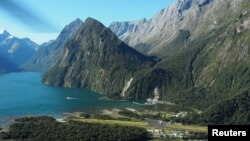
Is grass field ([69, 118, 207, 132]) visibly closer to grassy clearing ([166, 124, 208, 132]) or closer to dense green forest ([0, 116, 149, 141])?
grassy clearing ([166, 124, 208, 132])

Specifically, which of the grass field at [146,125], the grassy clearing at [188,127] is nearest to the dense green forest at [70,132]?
the grass field at [146,125]

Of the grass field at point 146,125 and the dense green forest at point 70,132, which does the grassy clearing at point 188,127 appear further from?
the dense green forest at point 70,132

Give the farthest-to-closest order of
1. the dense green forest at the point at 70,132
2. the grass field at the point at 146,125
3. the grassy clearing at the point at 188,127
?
the grass field at the point at 146,125
the grassy clearing at the point at 188,127
the dense green forest at the point at 70,132

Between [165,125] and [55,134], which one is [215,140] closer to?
[55,134]

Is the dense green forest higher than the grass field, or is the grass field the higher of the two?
the grass field

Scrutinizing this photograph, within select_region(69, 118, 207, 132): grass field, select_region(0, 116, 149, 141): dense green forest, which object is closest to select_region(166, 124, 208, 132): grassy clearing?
select_region(69, 118, 207, 132): grass field

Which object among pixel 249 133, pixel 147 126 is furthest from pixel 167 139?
pixel 249 133

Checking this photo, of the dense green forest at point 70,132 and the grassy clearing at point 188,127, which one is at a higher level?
the grassy clearing at point 188,127

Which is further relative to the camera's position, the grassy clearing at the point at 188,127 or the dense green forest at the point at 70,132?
the grassy clearing at the point at 188,127
